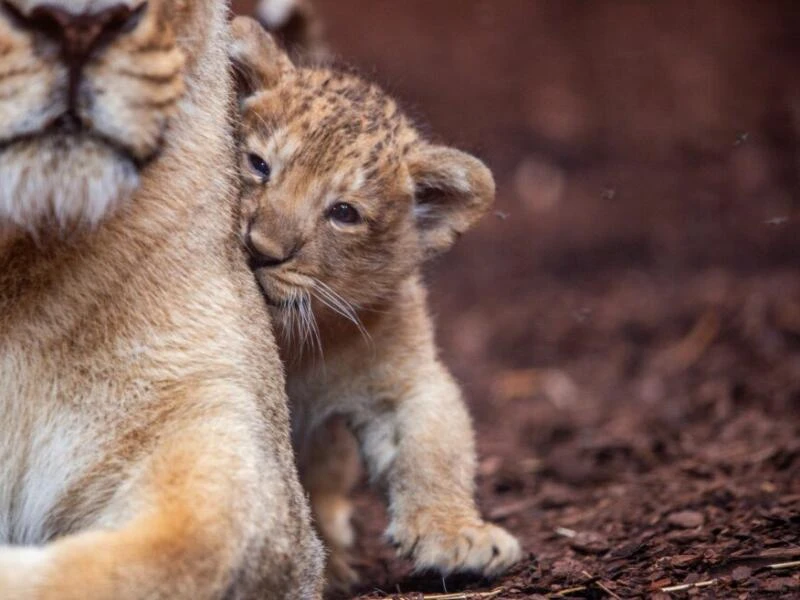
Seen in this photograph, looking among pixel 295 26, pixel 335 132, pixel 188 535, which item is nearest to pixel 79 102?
pixel 188 535

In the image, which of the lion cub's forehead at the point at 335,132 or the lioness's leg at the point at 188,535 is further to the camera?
the lion cub's forehead at the point at 335,132

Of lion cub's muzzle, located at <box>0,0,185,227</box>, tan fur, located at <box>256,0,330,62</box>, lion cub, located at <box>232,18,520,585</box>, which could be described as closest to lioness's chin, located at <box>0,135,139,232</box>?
lion cub's muzzle, located at <box>0,0,185,227</box>

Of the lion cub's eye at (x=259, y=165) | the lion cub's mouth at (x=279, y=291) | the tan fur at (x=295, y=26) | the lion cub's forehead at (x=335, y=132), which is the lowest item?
the lion cub's mouth at (x=279, y=291)

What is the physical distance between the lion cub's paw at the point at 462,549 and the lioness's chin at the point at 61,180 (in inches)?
72.0

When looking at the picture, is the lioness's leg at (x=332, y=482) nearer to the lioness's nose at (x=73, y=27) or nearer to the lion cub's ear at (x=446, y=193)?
the lion cub's ear at (x=446, y=193)

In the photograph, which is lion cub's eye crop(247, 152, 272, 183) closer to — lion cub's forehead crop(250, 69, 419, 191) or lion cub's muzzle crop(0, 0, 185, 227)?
lion cub's forehead crop(250, 69, 419, 191)

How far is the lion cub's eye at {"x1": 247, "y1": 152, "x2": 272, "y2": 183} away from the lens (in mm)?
4539

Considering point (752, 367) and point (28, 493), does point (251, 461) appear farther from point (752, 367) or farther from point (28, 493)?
point (752, 367)

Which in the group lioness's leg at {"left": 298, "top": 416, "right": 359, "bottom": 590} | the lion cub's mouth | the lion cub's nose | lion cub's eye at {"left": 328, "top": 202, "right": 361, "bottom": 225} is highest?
lion cub's eye at {"left": 328, "top": 202, "right": 361, "bottom": 225}

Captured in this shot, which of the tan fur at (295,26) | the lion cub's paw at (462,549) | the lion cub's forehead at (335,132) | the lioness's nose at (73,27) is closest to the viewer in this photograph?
the lioness's nose at (73,27)

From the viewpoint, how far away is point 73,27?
2951 millimetres

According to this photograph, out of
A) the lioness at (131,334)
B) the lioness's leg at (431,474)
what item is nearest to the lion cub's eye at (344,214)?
the lioness's leg at (431,474)

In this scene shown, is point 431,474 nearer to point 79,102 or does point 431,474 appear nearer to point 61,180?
point 61,180

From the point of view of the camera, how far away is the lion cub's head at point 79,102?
296 cm
